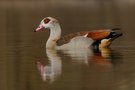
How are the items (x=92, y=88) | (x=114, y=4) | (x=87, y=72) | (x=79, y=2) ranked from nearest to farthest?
(x=92, y=88) → (x=87, y=72) → (x=114, y=4) → (x=79, y=2)

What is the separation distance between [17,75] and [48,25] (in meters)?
5.30

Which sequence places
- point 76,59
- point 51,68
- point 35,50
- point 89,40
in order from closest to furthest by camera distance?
point 51,68
point 76,59
point 35,50
point 89,40

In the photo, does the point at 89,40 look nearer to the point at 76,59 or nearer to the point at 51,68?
the point at 76,59

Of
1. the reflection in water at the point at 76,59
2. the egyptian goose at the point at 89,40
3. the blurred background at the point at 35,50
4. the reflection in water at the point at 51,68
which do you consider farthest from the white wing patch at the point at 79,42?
the reflection in water at the point at 51,68

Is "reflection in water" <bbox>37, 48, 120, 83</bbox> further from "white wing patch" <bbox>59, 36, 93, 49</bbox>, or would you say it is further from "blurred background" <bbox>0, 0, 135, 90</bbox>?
A: "white wing patch" <bbox>59, 36, 93, 49</bbox>

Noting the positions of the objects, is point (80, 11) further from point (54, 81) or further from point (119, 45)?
point (54, 81)

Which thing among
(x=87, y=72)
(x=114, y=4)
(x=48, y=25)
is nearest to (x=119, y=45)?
(x=48, y=25)

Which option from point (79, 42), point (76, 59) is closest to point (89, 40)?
point (79, 42)

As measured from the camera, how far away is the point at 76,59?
631 inches

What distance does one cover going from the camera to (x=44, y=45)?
19.6 metres

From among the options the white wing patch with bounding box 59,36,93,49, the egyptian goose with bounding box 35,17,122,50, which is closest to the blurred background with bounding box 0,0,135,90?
the egyptian goose with bounding box 35,17,122,50

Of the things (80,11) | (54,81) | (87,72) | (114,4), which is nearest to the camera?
(54,81)

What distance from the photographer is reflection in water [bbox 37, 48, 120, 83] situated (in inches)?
556

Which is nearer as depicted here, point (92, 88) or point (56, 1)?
point (92, 88)
